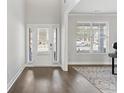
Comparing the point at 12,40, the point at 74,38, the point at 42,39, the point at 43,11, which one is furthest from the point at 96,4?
the point at 12,40

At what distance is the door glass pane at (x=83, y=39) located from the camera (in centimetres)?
1061

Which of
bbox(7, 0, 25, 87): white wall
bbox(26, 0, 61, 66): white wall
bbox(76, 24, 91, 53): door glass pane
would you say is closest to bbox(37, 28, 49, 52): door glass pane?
bbox(26, 0, 61, 66): white wall

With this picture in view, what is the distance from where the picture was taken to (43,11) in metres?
10.0

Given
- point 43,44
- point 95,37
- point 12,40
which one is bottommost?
point 43,44

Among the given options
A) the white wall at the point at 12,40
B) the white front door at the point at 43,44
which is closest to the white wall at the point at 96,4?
the white front door at the point at 43,44

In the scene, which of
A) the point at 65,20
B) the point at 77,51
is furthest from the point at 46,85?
the point at 77,51

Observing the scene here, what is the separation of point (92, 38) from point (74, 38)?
1.08 m

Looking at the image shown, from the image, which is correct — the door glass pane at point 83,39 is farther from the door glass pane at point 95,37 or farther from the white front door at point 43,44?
the white front door at point 43,44

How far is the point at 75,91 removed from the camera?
4871 mm

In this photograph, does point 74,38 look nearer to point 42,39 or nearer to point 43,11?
point 42,39

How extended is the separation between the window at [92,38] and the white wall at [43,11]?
164 cm

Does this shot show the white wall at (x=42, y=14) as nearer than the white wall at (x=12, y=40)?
No

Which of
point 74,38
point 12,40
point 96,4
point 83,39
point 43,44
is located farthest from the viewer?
point 83,39
